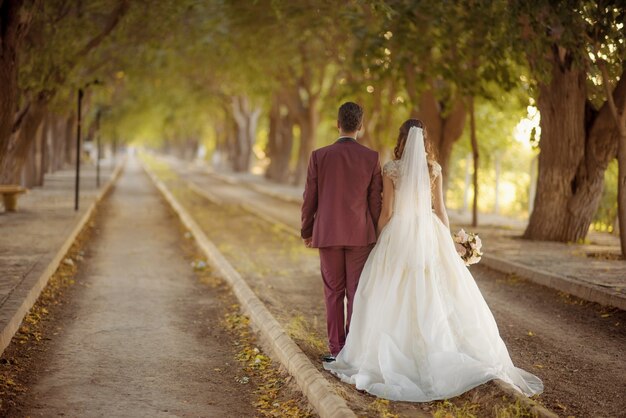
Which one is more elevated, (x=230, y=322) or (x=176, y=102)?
(x=176, y=102)

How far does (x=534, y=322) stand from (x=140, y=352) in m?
4.27

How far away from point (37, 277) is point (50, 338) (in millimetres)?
2287

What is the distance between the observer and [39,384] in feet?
21.1

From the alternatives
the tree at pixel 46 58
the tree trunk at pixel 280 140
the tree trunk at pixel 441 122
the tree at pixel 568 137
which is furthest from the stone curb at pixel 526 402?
the tree trunk at pixel 280 140

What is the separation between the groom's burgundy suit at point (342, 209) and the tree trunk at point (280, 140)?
34892mm

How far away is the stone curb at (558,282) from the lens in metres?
9.84

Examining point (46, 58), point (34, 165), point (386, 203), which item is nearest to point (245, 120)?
point (34, 165)

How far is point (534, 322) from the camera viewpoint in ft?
29.7

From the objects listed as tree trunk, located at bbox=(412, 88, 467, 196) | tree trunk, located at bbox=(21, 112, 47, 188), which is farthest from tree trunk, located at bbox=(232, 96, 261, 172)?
tree trunk, located at bbox=(412, 88, 467, 196)

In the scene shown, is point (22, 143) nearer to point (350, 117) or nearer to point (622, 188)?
point (622, 188)

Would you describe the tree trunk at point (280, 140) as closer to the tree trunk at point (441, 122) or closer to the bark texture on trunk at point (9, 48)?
the tree trunk at point (441, 122)

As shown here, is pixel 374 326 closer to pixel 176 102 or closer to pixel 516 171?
pixel 516 171

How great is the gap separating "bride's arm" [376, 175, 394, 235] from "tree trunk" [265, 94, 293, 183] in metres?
35.0

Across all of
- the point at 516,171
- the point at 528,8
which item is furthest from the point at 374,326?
the point at 516,171
